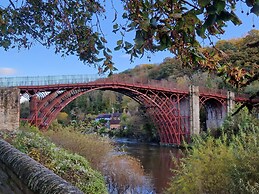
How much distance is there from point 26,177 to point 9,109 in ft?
39.4

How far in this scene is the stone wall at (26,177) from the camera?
208 centimetres

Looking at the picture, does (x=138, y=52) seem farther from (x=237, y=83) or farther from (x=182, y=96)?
(x=182, y=96)

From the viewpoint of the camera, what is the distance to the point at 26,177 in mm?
2617

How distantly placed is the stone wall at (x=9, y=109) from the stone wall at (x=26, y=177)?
10028 mm

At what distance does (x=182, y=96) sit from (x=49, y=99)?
15249 millimetres

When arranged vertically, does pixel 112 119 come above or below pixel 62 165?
below

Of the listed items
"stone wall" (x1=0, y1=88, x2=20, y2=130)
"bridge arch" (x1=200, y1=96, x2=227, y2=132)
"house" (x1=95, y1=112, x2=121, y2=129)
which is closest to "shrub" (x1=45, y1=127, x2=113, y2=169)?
"stone wall" (x1=0, y1=88, x2=20, y2=130)

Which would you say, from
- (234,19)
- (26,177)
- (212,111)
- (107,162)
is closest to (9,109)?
(107,162)

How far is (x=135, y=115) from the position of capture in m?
41.1

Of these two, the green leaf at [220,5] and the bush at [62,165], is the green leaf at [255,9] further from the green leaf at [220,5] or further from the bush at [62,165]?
the bush at [62,165]

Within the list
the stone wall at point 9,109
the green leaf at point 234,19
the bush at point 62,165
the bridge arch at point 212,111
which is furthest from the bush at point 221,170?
the bridge arch at point 212,111

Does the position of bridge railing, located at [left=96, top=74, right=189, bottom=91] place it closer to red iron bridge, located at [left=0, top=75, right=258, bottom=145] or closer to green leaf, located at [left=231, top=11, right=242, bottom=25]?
red iron bridge, located at [left=0, top=75, right=258, bottom=145]

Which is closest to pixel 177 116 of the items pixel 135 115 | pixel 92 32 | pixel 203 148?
pixel 135 115

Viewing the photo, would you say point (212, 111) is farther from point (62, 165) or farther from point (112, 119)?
point (62, 165)
